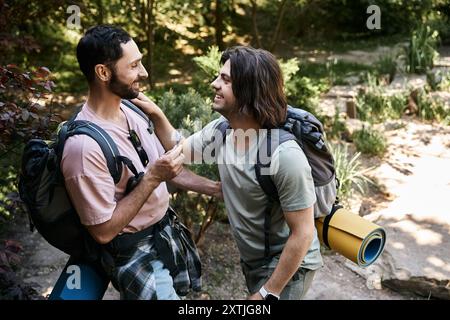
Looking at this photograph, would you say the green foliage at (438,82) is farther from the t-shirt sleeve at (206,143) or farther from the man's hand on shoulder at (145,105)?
the man's hand on shoulder at (145,105)

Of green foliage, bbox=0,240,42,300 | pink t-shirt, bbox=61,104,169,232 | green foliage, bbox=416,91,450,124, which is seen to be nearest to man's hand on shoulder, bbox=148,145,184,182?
pink t-shirt, bbox=61,104,169,232

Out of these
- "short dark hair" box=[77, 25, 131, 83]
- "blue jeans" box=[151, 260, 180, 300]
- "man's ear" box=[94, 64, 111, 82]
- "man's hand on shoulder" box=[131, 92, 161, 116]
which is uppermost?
"short dark hair" box=[77, 25, 131, 83]

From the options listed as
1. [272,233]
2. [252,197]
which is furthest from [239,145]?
[272,233]

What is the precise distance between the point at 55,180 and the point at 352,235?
3.93 ft

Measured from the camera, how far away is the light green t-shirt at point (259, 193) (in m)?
1.97

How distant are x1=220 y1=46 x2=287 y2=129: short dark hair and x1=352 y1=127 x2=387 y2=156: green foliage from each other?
4.10 meters

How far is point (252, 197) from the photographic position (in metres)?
2.12

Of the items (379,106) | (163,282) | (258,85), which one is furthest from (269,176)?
(379,106)

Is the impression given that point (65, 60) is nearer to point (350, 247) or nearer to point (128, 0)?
point (128, 0)

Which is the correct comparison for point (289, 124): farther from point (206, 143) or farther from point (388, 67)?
point (388, 67)

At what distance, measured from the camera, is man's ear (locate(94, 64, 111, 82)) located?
2.10 meters

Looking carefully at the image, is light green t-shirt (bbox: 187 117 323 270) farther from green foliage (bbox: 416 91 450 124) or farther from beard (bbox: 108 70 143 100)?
green foliage (bbox: 416 91 450 124)

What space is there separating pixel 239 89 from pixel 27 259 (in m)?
3.16
